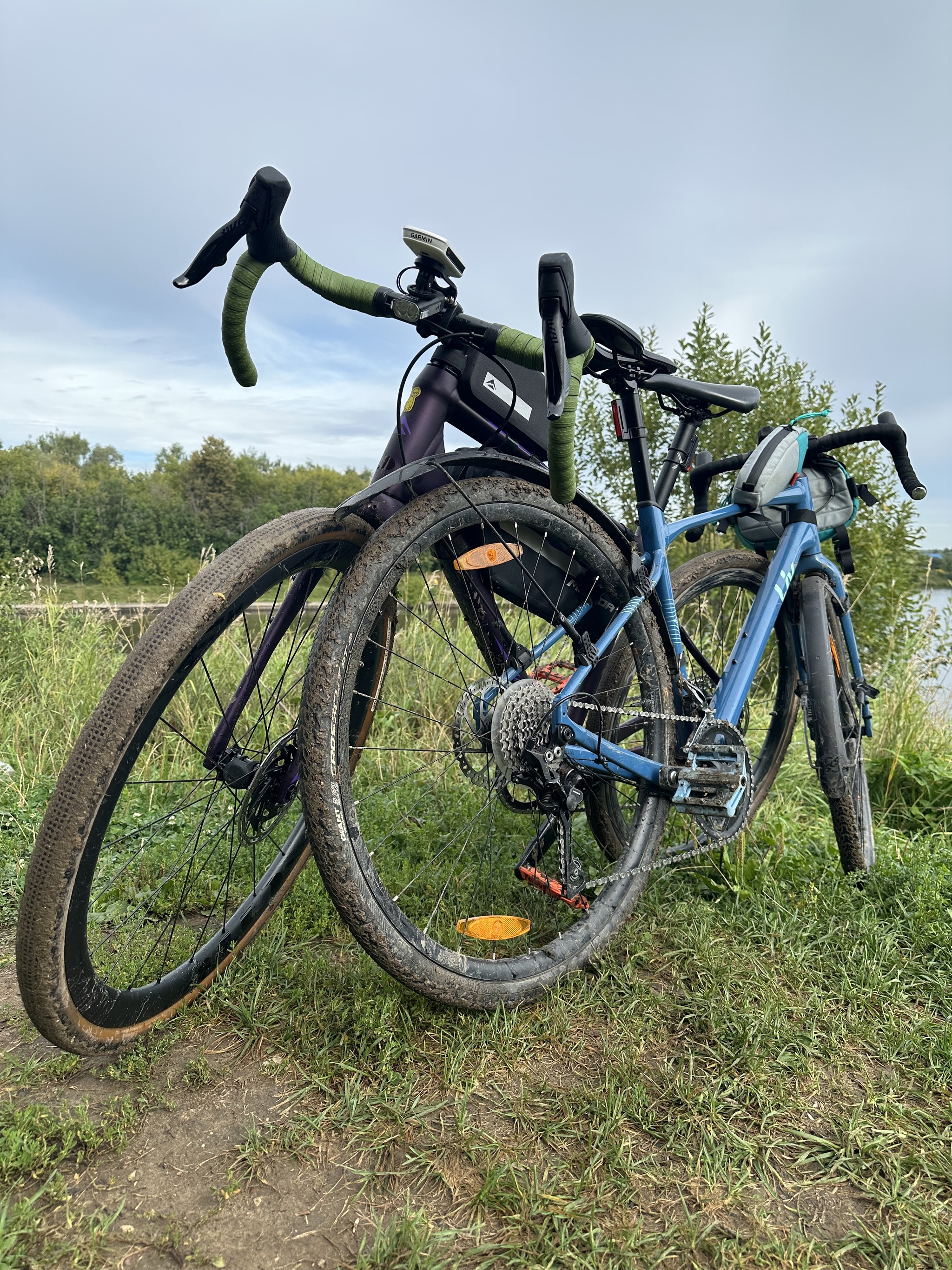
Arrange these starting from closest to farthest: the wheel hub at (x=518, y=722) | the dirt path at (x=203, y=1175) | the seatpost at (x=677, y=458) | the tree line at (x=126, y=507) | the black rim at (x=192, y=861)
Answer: the dirt path at (x=203, y=1175), the black rim at (x=192, y=861), the wheel hub at (x=518, y=722), the seatpost at (x=677, y=458), the tree line at (x=126, y=507)

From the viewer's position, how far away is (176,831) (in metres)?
2.81

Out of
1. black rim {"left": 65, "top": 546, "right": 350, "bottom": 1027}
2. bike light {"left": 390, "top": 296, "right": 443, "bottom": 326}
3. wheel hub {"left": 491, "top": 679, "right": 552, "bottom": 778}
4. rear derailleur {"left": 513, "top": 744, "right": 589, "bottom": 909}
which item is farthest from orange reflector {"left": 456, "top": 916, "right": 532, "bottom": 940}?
bike light {"left": 390, "top": 296, "right": 443, "bottom": 326}

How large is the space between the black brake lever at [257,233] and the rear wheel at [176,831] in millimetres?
565

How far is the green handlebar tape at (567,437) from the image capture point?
158 centimetres

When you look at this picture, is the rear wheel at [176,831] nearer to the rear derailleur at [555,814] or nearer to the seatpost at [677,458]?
the rear derailleur at [555,814]

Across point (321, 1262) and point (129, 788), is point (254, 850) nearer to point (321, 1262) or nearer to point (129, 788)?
point (321, 1262)

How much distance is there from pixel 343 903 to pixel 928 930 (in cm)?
177

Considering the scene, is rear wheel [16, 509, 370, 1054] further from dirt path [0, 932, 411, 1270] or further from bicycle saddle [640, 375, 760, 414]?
bicycle saddle [640, 375, 760, 414]

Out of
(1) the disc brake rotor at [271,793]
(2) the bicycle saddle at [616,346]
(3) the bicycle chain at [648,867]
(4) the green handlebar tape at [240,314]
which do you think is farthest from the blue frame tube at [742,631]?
(4) the green handlebar tape at [240,314]

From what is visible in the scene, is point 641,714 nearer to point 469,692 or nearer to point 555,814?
point 555,814

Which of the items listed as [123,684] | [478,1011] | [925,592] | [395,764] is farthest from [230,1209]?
[925,592]

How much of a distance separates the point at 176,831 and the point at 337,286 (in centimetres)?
200

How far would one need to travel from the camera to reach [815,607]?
8.71ft

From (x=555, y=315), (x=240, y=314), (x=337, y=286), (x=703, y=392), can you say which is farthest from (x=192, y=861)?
(x=703, y=392)
